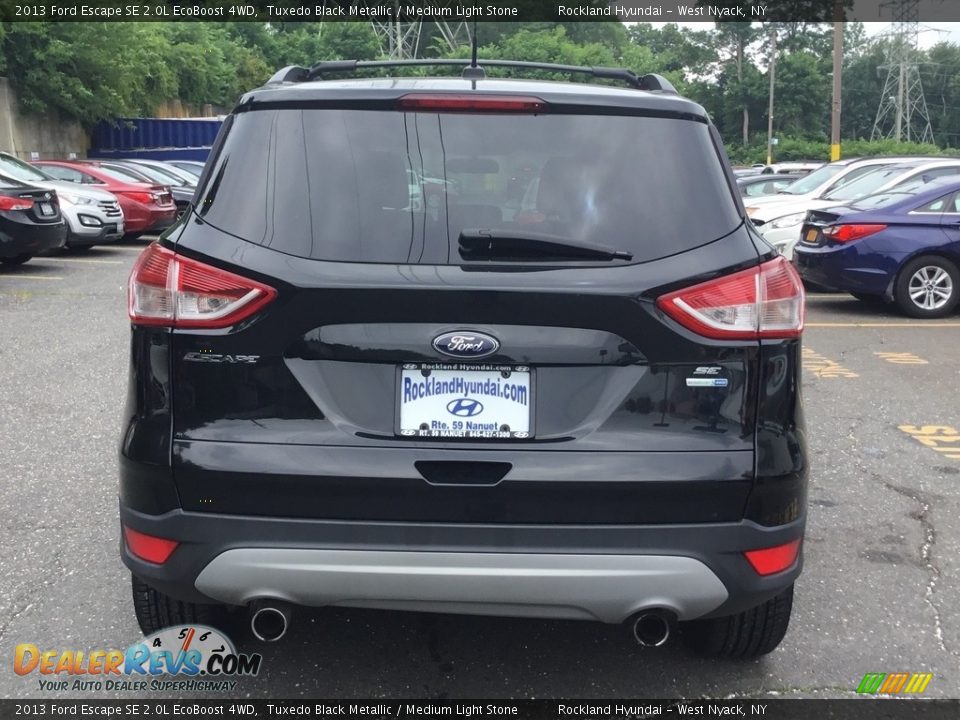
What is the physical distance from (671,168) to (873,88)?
341 feet

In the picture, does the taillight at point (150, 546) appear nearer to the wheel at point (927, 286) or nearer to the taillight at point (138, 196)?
the wheel at point (927, 286)

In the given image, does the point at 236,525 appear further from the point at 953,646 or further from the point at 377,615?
the point at 953,646

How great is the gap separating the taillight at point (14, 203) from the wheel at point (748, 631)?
37.7 feet

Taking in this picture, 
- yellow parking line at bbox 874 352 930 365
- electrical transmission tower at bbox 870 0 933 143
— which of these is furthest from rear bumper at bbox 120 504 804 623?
electrical transmission tower at bbox 870 0 933 143

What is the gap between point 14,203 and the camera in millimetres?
12633

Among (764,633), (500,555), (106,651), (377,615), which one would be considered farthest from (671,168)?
(106,651)

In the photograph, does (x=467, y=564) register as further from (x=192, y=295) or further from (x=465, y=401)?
(x=192, y=295)

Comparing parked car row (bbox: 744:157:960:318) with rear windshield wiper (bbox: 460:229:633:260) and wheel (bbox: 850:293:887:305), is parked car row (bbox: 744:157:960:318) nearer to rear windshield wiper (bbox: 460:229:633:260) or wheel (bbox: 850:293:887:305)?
wheel (bbox: 850:293:887:305)

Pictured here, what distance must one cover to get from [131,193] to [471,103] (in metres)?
16.6

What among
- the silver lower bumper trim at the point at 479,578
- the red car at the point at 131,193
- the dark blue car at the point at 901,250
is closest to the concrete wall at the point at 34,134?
the red car at the point at 131,193

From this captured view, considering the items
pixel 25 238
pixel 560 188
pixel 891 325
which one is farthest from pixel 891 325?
pixel 25 238

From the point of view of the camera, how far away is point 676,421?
2734 millimetres

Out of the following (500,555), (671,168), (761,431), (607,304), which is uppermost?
(671,168)

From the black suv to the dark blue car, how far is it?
8.32m
